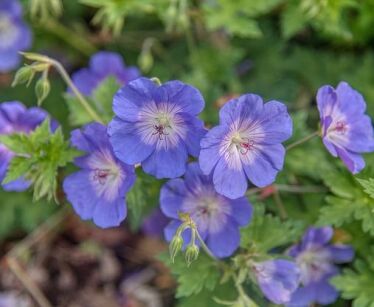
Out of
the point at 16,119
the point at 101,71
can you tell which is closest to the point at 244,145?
the point at 16,119

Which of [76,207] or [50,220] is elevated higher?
[76,207]

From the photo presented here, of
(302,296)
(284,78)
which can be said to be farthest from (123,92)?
(284,78)

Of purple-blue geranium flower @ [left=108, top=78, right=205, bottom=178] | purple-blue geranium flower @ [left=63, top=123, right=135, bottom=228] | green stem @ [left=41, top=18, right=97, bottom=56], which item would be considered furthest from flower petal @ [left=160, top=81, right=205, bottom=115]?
green stem @ [left=41, top=18, right=97, bottom=56]

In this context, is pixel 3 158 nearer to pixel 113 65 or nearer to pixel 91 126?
pixel 91 126

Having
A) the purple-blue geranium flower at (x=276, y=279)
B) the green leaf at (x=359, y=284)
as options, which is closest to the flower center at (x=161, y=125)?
the purple-blue geranium flower at (x=276, y=279)

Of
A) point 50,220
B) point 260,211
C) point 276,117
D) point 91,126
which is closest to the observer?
point 276,117

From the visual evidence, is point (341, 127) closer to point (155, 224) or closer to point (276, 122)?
point (276, 122)
